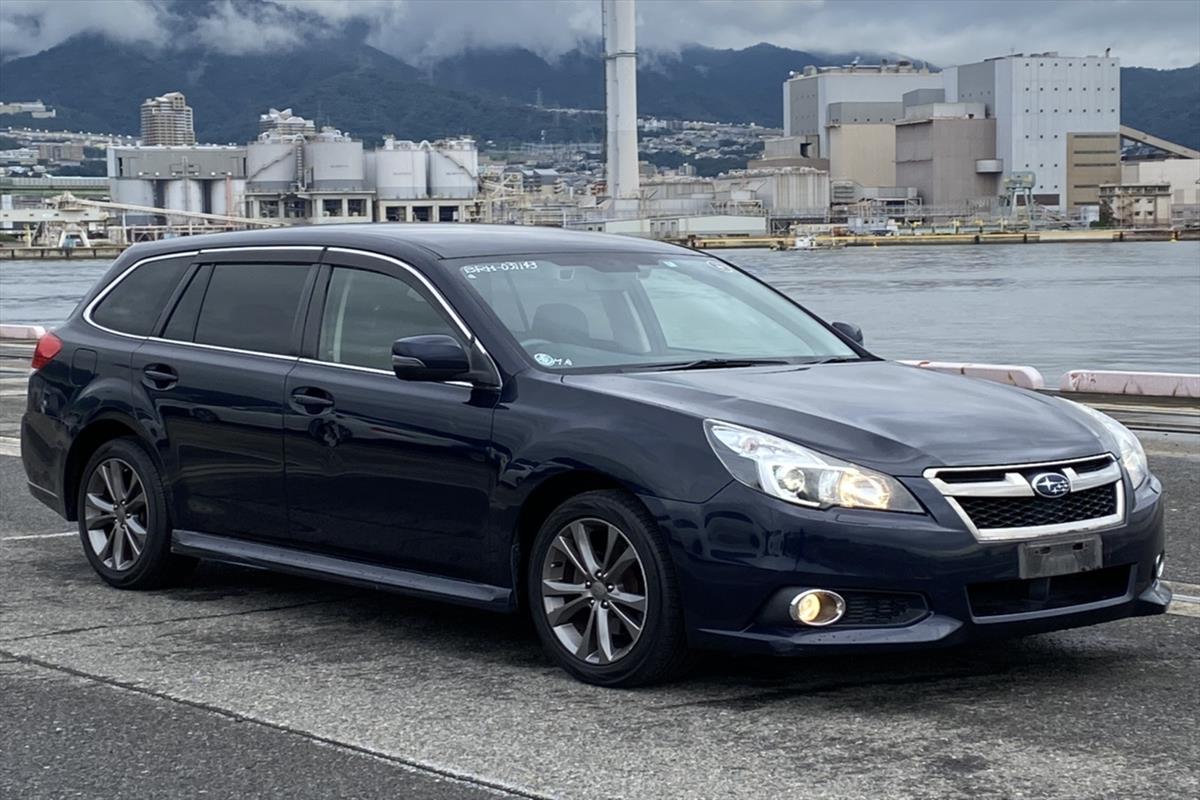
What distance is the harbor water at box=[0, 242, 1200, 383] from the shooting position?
46500 millimetres

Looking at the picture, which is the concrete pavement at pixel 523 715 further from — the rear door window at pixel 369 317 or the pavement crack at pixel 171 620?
the rear door window at pixel 369 317

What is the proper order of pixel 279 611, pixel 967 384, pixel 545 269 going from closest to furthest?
1. pixel 967 384
2. pixel 545 269
3. pixel 279 611

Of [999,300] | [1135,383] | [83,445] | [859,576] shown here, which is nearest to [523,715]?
[859,576]

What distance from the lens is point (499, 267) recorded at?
6203mm

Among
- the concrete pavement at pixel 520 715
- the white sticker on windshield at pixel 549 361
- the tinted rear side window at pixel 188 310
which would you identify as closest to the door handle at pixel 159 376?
the tinted rear side window at pixel 188 310

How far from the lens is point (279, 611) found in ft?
22.2

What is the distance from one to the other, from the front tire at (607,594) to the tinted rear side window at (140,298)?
256 cm

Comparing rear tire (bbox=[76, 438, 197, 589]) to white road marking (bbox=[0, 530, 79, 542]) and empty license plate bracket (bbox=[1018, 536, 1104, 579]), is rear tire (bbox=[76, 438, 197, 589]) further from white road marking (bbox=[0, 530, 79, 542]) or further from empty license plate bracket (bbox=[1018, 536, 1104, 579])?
empty license plate bracket (bbox=[1018, 536, 1104, 579])

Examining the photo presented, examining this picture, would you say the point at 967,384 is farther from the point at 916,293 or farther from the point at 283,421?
the point at 916,293

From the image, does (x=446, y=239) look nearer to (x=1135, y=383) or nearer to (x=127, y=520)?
(x=127, y=520)

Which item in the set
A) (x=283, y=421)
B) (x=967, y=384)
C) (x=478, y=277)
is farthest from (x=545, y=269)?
(x=967, y=384)

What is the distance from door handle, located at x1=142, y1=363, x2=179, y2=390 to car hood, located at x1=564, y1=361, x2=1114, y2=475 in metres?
2.04

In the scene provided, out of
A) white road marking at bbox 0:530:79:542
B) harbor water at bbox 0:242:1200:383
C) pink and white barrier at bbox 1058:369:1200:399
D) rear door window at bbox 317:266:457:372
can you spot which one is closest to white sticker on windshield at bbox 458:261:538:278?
rear door window at bbox 317:266:457:372

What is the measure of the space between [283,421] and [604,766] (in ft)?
7.70
